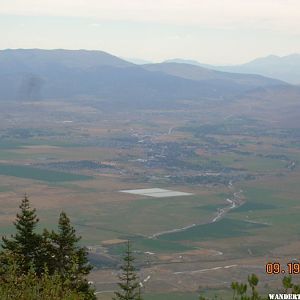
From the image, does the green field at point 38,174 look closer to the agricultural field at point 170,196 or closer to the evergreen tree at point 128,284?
the agricultural field at point 170,196

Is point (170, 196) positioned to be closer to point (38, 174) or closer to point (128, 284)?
point (38, 174)

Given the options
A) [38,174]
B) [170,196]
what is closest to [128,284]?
[170,196]

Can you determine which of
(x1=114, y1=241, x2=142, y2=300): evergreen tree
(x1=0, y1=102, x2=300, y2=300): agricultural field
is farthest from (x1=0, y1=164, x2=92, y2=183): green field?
(x1=114, y1=241, x2=142, y2=300): evergreen tree

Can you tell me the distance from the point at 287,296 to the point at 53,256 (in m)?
10.7

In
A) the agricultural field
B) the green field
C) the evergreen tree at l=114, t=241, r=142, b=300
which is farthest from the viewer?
the green field

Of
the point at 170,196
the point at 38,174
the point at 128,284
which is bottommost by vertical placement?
the point at 128,284

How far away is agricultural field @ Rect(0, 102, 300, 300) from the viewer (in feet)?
189

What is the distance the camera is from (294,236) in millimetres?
70750

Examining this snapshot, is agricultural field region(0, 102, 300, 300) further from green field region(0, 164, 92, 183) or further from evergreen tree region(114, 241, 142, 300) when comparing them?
evergreen tree region(114, 241, 142, 300)

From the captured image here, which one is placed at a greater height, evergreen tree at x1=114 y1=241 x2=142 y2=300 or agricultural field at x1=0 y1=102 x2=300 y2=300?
agricultural field at x1=0 y1=102 x2=300 y2=300

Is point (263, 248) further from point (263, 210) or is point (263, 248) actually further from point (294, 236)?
point (263, 210)

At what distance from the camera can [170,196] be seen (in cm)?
9100

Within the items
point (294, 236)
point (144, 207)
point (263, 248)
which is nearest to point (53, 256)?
point (263, 248)

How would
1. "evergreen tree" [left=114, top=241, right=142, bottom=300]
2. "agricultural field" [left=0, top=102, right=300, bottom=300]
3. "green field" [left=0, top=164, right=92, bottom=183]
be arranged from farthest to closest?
"green field" [left=0, top=164, right=92, bottom=183] < "agricultural field" [left=0, top=102, right=300, bottom=300] < "evergreen tree" [left=114, top=241, right=142, bottom=300]
